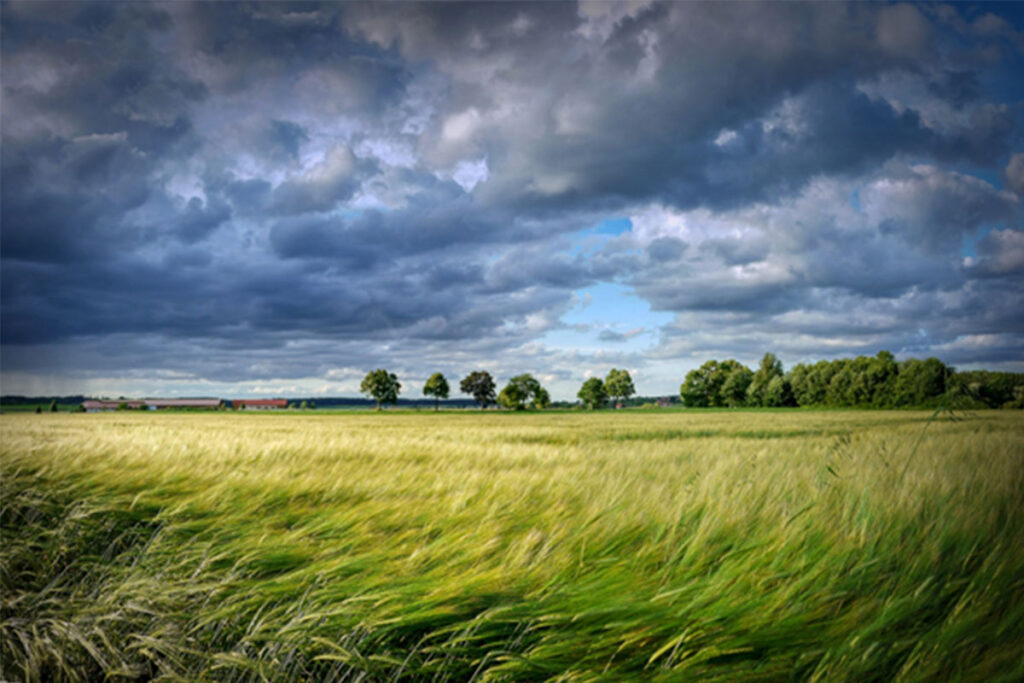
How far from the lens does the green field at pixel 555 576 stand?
1.69 m

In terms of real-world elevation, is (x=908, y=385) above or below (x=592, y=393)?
above

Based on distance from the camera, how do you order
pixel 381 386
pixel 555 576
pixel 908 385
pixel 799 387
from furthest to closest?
pixel 381 386
pixel 799 387
pixel 908 385
pixel 555 576

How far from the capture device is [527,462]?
253 inches

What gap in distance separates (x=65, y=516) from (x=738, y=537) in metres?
4.74

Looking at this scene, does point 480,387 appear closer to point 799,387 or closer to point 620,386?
point 620,386

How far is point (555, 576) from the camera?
2164 millimetres

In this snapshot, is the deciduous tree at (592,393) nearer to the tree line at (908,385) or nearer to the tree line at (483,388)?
the tree line at (483,388)

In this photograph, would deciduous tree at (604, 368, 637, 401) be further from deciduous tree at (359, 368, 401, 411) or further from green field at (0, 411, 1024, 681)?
green field at (0, 411, 1024, 681)

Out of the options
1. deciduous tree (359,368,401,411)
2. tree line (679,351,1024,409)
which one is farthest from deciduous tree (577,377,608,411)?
tree line (679,351,1024,409)

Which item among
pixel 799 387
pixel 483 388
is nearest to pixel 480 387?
pixel 483 388

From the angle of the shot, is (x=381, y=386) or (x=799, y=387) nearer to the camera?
(x=799, y=387)

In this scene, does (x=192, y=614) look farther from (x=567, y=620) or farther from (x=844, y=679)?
(x=844, y=679)

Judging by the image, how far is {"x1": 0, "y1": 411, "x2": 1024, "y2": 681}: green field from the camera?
5.53ft

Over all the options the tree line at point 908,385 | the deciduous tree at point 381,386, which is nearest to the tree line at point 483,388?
the deciduous tree at point 381,386
